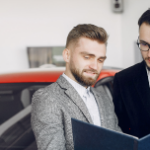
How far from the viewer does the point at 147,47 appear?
3.87 ft

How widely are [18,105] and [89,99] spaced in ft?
1.82

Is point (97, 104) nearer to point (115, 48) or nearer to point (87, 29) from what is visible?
point (87, 29)

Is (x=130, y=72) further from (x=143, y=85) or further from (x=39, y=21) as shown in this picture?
(x=39, y=21)

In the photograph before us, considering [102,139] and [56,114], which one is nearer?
[102,139]

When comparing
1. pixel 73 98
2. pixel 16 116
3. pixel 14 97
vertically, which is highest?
pixel 73 98

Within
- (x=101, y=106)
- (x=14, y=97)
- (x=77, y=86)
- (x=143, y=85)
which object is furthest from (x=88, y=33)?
(x=14, y=97)

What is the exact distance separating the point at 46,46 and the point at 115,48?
6.27 ft

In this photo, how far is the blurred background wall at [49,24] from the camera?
5367 mm

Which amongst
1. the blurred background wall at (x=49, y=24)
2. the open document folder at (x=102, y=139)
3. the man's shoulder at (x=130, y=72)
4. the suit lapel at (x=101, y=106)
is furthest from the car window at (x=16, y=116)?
the blurred background wall at (x=49, y=24)

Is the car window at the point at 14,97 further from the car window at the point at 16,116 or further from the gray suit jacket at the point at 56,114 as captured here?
the gray suit jacket at the point at 56,114

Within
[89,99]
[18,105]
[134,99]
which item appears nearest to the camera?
[89,99]

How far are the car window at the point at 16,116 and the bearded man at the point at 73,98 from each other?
48 cm

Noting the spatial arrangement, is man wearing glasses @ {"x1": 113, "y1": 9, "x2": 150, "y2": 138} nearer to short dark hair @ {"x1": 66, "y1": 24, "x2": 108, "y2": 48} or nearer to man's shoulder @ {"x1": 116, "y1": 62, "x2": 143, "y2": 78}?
man's shoulder @ {"x1": 116, "y1": 62, "x2": 143, "y2": 78}

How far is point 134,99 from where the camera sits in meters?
1.36
